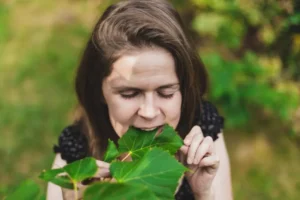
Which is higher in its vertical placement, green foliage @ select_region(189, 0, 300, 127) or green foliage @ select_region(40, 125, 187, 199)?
green foliage @ select_region(189, 0, 300, 127)

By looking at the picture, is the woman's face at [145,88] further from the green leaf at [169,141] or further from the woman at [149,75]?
the green leaf at [169,141]

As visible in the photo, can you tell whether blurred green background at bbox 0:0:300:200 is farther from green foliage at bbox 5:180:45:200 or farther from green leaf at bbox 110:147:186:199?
green foliage at bbox 5:180:45:200

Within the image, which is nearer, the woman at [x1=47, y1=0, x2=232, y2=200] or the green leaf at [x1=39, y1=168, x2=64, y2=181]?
the green leaf at [x1=39, y1=168, x2=64, y2=181]

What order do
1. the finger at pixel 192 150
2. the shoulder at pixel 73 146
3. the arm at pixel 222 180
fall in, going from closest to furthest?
the finger at pixel 192 150 → the arm at pixel 222 180 → the shoulder at pixel 73 146

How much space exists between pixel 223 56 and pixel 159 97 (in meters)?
2.22

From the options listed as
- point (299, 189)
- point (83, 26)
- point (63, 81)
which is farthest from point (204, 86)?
point (83, 26)

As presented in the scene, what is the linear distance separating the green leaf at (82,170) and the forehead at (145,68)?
1.90 feet

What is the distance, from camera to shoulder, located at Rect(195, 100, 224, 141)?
1.89 m

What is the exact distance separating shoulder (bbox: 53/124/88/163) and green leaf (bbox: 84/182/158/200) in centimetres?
118

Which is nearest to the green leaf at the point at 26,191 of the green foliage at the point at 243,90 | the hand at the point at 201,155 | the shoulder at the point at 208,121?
the hand at the point at 201,155

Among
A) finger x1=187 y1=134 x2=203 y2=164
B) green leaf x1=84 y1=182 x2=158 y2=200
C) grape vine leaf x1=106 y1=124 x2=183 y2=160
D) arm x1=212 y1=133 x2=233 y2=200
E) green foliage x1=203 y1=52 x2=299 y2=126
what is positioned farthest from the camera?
green foliage x1=203 y1=52 x2=299 y2=126

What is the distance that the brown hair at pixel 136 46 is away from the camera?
1469 mm

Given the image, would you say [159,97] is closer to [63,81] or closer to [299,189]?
[299,189]

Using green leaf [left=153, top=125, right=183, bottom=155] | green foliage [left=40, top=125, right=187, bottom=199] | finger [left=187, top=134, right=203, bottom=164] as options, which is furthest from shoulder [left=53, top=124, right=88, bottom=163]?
green foliage [left=40, top=125, right=187, bottom=199]
